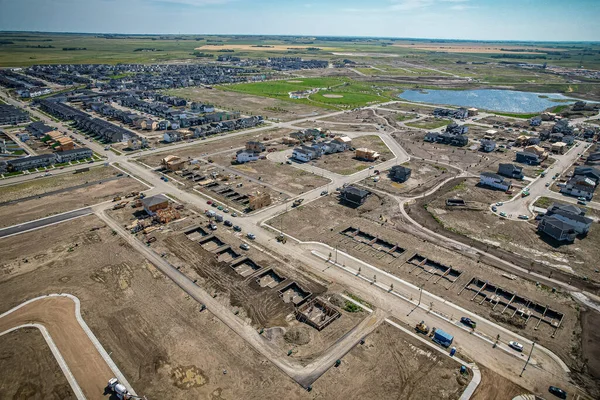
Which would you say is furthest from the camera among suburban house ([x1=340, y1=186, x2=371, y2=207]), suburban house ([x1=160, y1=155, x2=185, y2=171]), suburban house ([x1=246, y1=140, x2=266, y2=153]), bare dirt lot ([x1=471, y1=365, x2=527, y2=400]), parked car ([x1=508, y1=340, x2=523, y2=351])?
suburban house ([x1=246, y1=140, x2=266, y2=153])

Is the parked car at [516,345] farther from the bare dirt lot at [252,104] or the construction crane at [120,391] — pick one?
the bare dirt lot at [252,104]

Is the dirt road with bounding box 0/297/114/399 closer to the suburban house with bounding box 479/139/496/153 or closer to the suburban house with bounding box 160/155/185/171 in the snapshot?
the suburban house with bounding box 160/155/185/171

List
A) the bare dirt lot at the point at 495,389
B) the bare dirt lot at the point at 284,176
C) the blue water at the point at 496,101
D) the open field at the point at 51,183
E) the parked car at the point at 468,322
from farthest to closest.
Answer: the blue water at the point at 496,101, the bare dirt lot at the point at 284,176, the open field at the point at 51,183, the parked car at the point at 468,322, the bare dirt lot at the point at 495,389

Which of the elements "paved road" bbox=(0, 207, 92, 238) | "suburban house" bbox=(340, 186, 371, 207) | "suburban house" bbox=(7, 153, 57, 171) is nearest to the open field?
"suburban house" bbox=(7, 153, 57, 171)

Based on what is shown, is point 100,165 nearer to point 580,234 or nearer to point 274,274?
point 274,274

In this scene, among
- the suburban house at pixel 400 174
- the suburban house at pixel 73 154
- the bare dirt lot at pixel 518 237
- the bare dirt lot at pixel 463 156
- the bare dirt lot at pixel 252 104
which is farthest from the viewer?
the bare dirt lot at pixel 252 104

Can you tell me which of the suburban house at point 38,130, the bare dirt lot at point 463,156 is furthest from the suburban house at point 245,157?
the suburban house at point 38,130
